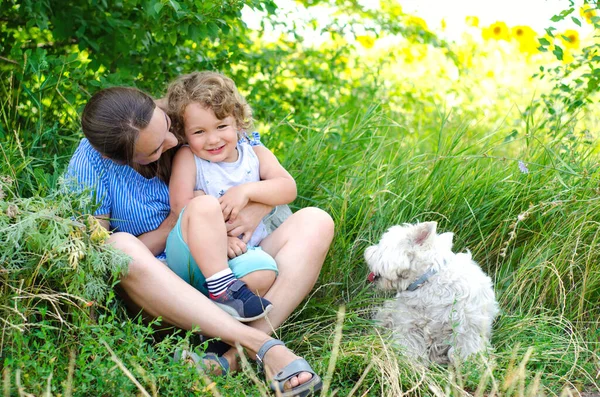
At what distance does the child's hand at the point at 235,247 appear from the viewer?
286cm

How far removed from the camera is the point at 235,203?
2982 mm

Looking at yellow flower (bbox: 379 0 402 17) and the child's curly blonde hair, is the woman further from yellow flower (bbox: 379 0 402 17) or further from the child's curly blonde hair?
yellow flower (bbox: 379 0 402 17)

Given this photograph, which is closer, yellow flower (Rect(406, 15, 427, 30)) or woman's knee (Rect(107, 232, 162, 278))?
woman's knee (Rect(107, 232, 162, 278))

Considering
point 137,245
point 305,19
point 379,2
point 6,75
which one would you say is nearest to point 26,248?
point 137,245

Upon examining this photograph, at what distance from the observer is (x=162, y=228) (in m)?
3.02

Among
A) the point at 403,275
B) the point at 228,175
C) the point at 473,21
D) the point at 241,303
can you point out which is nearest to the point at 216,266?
the point at 241,303

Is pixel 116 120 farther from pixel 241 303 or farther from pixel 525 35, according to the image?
pixel 525 35

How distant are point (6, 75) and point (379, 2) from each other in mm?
2859

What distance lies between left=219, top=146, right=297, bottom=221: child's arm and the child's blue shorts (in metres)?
0.24

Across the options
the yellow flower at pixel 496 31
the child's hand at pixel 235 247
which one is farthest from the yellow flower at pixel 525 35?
the child's hand at pixel 235 247

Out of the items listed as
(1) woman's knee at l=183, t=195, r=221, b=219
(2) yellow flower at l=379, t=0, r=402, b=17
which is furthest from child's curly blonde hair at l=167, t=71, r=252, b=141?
(2) yellow flower at l=379, t=0, r=402, b=17

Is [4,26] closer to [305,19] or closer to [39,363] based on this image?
[305,19]

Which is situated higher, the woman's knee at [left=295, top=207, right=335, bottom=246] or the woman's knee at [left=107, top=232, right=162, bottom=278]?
the woman's knee at [left=295, top=207, right=335, bottom=246]

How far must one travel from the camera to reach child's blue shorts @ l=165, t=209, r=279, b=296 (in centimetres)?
278
